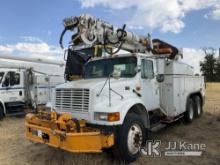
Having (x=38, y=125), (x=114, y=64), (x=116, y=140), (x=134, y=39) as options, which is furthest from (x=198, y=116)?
(x=38, y=125)

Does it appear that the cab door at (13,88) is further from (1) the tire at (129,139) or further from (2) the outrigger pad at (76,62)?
(1) the tire at (129,139)

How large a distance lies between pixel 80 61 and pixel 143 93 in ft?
7.38

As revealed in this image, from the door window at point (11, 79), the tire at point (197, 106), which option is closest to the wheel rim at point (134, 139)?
the tire at point (197, 106)

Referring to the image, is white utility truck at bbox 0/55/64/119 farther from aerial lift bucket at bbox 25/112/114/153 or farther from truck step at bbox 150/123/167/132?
aerial lift bucket at bbox 25/112/114/153

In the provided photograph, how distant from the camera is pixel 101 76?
23.5 feet

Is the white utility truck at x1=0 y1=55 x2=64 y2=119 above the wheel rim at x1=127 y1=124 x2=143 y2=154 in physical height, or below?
above

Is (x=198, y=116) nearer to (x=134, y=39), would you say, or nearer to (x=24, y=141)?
(x=134, y=39)

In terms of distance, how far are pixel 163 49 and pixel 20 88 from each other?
25.2ft

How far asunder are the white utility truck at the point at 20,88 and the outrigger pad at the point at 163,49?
6449 millimetres

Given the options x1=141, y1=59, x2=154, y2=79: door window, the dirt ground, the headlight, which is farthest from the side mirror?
the headlight

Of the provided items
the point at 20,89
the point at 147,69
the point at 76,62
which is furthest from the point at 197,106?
the point at 20,89

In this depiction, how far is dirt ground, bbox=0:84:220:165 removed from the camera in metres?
6.05

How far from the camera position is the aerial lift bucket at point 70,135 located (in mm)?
5176

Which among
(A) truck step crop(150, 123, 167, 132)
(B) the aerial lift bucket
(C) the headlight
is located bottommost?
(A) truck step crop(150, 123, 167, 132)
